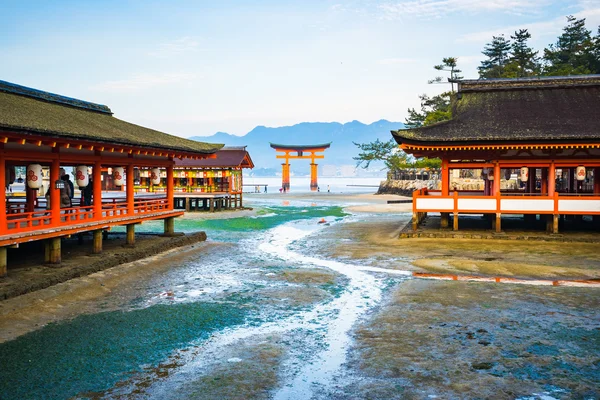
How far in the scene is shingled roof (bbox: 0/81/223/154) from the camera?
543 inches

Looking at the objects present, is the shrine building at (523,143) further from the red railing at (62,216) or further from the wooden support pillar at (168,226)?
the red railing at (62,216)

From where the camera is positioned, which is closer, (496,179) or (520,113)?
(496,179)

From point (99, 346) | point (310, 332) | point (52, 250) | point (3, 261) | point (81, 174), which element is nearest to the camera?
point (99, 346)

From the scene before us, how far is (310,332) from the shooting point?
10.2m

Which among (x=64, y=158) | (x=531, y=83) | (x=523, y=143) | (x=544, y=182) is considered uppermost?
(x=531, y=83)

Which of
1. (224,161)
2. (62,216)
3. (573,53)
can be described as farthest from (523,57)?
(62,216)

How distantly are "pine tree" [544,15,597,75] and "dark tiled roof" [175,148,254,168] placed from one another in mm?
33516

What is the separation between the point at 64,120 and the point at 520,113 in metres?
21.0

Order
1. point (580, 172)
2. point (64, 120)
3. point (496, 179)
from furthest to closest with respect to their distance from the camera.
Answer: point (496, 179)
point (580, 172)
point (64, 120)

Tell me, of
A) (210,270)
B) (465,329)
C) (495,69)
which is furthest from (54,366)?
(495,69)

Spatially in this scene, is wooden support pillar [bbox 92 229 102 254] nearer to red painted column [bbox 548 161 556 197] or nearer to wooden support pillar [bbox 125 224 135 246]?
wooden support pillar [bbox 125 224 135 246]

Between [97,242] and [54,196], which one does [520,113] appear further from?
[54,196]

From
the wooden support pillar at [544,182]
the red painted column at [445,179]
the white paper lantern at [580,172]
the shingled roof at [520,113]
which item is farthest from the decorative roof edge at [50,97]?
the white paper lantern at [580,172]

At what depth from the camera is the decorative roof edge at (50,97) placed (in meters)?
17.6
